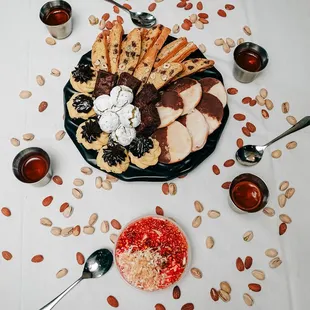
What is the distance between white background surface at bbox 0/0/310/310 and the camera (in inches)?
68.6

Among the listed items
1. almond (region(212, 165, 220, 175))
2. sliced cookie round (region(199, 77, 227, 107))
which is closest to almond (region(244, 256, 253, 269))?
almond (region(212, 165, 220, 175))

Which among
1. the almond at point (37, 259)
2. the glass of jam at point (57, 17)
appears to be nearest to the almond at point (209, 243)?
the almond at point (37, 259)

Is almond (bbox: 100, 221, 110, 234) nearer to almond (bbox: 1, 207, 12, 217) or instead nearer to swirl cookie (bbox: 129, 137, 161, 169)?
swirl cookie (bbox: 129, 137, 161, 169)

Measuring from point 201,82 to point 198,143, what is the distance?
36 cm

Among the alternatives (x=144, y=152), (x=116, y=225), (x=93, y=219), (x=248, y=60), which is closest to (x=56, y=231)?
(x=93, y=219)

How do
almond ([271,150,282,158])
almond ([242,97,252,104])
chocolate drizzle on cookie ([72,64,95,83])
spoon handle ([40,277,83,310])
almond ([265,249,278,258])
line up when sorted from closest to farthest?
spoon handle ([40,277,83,310])
almond ([265,249,278,258])
chocolate drizzle on cookie ([72,64,95,83])
almond ([271,150,282,158])
almond ([242,97,252,104])

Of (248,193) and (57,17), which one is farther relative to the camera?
(57,17)

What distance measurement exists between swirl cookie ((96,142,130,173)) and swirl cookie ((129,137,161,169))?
4cm

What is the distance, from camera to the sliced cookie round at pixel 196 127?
1884 millimetres

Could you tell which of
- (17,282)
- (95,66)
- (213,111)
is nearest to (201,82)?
(213,111)

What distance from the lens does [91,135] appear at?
70.9 inches

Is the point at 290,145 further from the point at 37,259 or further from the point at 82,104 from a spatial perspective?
the point at 37,259

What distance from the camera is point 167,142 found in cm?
187

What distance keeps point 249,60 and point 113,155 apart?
991mm
